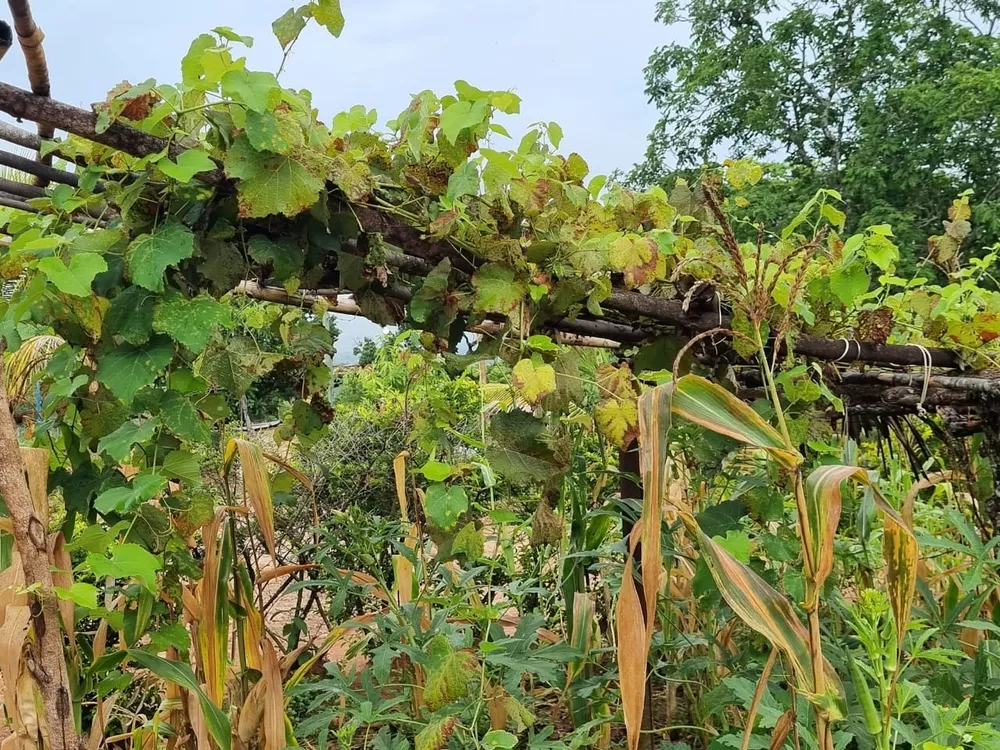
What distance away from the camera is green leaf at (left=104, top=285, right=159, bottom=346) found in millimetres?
830

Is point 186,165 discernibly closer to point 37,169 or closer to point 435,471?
point 37,169

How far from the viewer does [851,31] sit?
517 inches

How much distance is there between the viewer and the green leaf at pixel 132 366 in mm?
808

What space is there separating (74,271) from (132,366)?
0.13 meters

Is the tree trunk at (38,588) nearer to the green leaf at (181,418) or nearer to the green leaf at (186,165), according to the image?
the green leaf at (181,418)

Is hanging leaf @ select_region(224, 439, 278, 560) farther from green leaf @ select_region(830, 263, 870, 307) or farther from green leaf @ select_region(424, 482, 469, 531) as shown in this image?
green leaf @ select_region(830, 263, 870, 307)

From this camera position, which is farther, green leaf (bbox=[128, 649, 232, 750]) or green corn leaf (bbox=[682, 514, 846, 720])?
green leaf (bbox=[128, 649, 232, 750])

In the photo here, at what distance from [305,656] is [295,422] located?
1357 millimetres

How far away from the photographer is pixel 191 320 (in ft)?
2.69

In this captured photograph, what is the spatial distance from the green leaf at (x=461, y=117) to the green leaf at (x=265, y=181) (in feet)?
0.58

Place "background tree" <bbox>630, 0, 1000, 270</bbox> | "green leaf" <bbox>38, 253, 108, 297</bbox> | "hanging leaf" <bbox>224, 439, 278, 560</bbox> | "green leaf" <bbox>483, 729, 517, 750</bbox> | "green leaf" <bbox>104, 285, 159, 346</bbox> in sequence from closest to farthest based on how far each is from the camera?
"green leaf" <bbox>38, 253, 108, 297</bbox>
"green leaf" <bbox>104, 285, 159, 346</bbox>
"green leaf" <bbox>483, 729, 517, 750</bbox>
"hanging leaf" <bbox>224, 439, 278, 560</bbox>
"background tree" <bbox>630, 0, 1000, 270</bbox>

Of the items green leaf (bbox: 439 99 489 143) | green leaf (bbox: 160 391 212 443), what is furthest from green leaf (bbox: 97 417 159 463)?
green leaf (bbox: 439 99 489 143)

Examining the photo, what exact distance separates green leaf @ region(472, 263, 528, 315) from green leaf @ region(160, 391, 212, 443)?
14.5 inches

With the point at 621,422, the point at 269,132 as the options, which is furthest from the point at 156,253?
the point at 621,422
